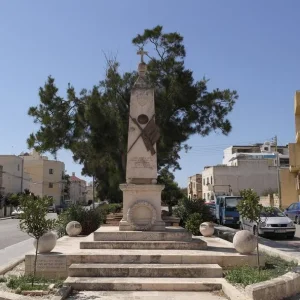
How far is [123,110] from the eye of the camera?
20047mm

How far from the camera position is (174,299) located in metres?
7.44

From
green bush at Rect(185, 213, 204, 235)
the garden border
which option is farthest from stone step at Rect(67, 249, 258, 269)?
green bush at Rect(185, 213, 204, 235)

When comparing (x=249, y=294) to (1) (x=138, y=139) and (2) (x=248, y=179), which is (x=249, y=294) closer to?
(1) (x=138, y=139)

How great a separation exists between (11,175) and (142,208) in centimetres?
Answer: 5843

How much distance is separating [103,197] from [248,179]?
1201 inches

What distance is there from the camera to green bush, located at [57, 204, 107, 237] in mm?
16406

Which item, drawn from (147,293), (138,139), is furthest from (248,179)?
(147,293)

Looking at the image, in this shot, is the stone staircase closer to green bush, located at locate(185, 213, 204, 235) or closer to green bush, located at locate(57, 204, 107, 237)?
green bush, located at locate(185, 213, 204, 235)

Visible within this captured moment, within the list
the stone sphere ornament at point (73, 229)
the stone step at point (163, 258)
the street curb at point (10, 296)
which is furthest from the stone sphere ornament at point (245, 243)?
the stone sphere ornament at point (73, 229)

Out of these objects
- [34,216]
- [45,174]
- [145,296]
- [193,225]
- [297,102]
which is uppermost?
[297,102]

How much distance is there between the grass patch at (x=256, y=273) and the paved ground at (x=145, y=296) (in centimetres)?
67

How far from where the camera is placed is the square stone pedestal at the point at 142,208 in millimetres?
11758

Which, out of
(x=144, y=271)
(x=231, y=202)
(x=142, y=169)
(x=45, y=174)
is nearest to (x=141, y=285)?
(x=144, y=271)

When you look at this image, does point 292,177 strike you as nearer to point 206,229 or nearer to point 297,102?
point 297,102
